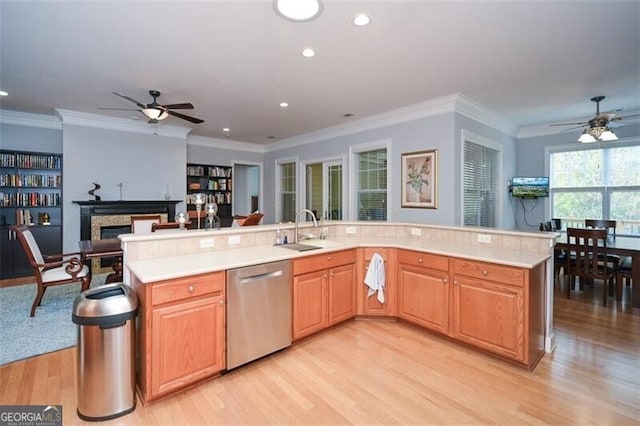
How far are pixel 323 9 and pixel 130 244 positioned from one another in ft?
7.63

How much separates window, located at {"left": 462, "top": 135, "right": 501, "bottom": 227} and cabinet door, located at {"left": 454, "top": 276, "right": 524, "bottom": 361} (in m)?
2.08

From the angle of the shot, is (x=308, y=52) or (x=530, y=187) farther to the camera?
(x=530, y=187)

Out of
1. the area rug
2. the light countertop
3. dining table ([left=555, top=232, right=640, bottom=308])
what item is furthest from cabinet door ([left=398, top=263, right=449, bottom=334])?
the area rug

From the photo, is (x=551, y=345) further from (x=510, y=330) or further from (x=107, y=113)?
(x=107, y=113)

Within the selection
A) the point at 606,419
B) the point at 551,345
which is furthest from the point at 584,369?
the point at 606,419

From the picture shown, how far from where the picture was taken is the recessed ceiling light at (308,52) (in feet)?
9.38

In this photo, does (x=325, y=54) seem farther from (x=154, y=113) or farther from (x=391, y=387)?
(x=391, y=387)

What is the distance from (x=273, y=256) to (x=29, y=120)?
5715 millimetres

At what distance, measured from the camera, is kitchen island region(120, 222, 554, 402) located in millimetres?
2051

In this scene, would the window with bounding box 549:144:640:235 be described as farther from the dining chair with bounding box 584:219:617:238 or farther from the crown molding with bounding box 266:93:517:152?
the crown molding with bounding box 266:93:517:152

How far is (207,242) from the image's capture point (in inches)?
109

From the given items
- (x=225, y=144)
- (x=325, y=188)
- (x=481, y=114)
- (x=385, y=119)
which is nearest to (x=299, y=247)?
(x=385, y=119)

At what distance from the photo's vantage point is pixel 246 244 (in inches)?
119

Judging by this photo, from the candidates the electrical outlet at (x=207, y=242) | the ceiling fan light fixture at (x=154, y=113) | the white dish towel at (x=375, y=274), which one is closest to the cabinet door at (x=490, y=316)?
the white dish towel at (x=375, y=274)
